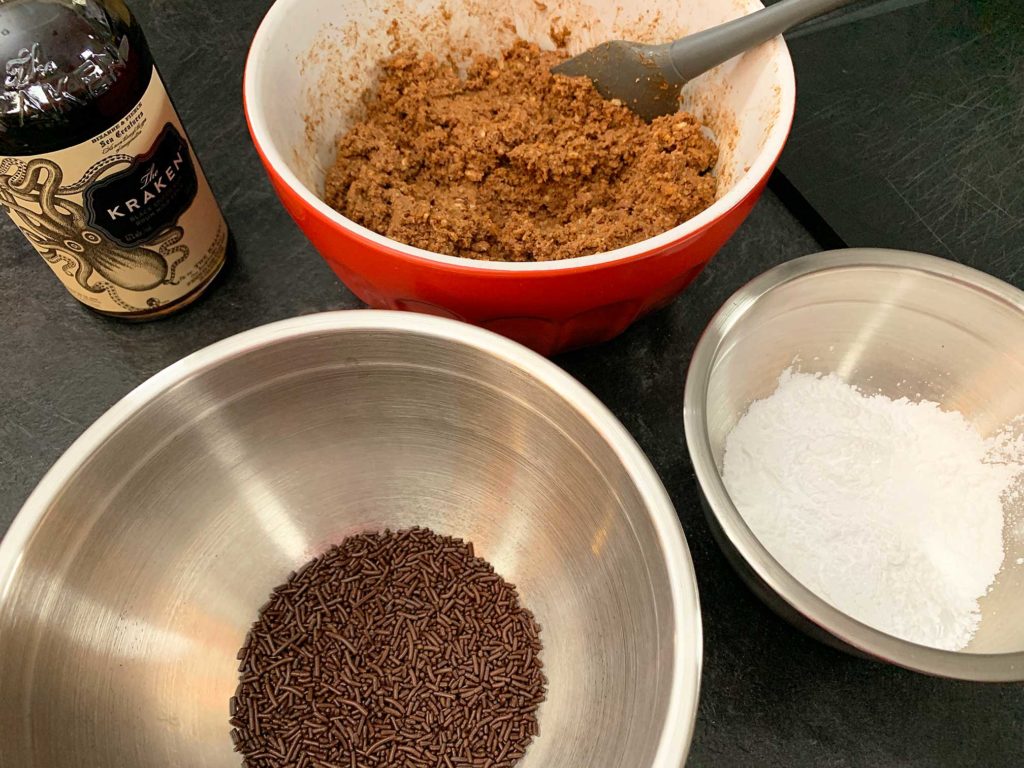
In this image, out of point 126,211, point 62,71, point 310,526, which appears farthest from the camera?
point 310,526

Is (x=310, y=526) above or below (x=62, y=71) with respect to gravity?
below

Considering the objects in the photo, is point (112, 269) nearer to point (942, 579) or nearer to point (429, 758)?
point (429, 758)

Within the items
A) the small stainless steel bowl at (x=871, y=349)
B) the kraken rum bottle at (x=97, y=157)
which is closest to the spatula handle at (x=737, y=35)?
the small stainless steel bowl at (x=871, y=349)

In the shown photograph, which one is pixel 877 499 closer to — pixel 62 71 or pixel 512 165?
pixel 512 165

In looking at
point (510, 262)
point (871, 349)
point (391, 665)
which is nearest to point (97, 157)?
point (510, 262)

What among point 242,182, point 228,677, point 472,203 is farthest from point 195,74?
point 228,677
